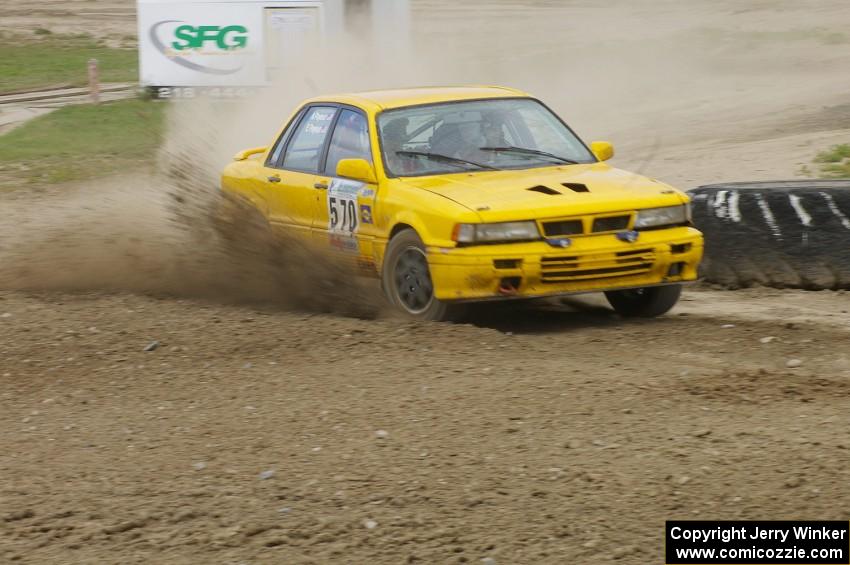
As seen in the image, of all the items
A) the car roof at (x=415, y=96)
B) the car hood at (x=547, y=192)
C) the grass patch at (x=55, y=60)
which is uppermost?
the grass patch at (x=55, y=60)

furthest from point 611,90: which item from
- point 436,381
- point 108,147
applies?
point 436,381

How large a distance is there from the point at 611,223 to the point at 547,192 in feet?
1.37

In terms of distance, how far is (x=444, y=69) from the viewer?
30859 millimetres

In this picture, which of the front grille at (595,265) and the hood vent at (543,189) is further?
the hood vent at (543,189)

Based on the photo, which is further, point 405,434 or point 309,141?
point 309,141

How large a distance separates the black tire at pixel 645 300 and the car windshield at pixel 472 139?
931 mm

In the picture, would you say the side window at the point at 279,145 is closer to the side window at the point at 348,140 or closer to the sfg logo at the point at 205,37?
the side window at the point at 348,140

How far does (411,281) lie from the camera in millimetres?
8281

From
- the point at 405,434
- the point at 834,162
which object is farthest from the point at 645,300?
the point at 834,162

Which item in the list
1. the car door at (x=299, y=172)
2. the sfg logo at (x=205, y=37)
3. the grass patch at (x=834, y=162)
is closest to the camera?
the car door at (x=299, y=172)

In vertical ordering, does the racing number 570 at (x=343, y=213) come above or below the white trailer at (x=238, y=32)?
below

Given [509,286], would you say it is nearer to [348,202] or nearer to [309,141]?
[348,202]

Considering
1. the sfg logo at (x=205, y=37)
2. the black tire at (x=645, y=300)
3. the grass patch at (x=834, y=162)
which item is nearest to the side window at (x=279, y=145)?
the black tire at (x=645, y=300)

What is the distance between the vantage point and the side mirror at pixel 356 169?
337 inches
